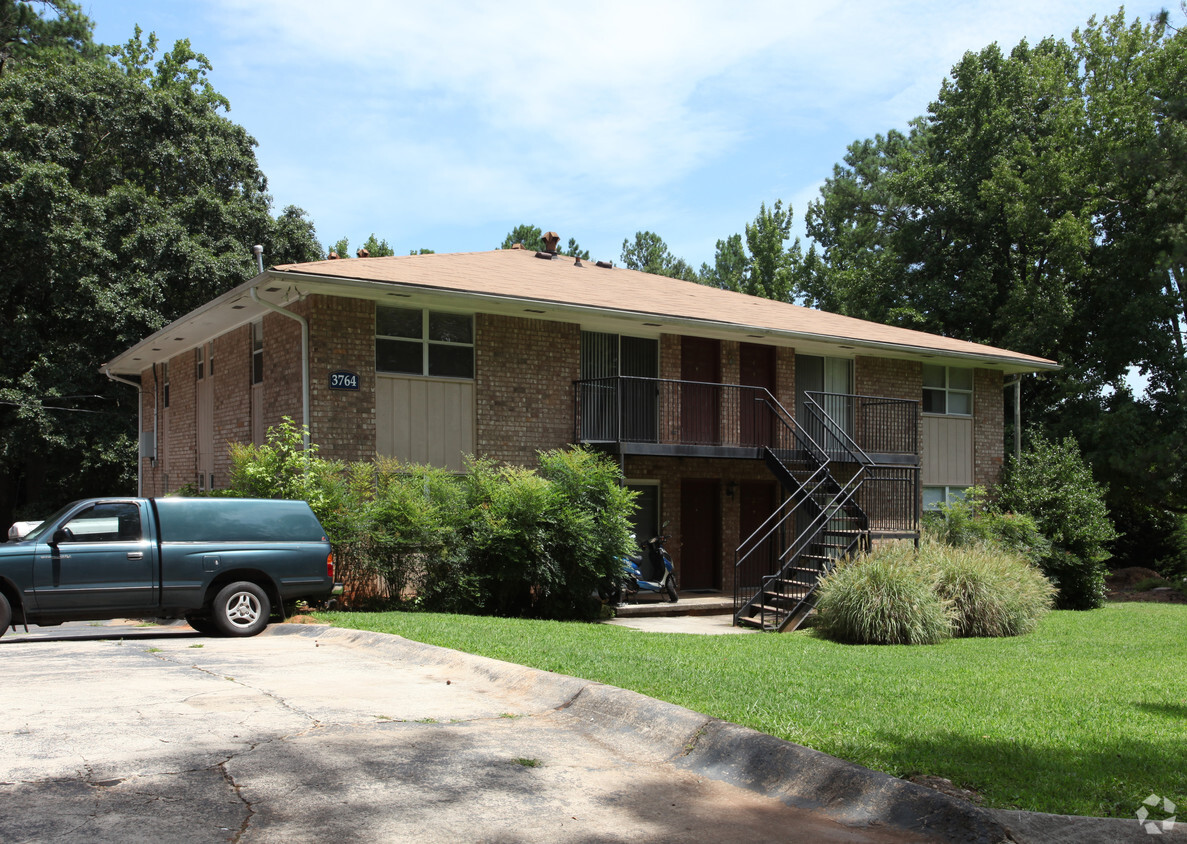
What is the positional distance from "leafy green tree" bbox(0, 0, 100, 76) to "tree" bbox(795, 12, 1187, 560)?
29.3 m

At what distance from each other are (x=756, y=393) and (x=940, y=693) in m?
13.4

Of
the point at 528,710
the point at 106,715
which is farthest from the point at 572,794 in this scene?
the point at 106,715

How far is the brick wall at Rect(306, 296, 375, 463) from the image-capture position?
16.0 m

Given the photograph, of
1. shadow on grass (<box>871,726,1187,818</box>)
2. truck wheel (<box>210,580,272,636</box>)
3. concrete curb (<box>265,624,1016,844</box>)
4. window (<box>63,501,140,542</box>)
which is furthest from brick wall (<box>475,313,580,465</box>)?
shadow on grass (<box>871,726,1187,818</box>)

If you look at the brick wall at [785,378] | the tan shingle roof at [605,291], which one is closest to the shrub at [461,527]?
the tan shingle roof at [605,291]

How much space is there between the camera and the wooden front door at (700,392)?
66.4ft

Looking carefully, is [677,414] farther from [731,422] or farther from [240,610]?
[240,610]

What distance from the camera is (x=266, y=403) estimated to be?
1755cm

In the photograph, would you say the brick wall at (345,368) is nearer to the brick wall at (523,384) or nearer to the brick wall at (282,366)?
the brick wall at (282,366)

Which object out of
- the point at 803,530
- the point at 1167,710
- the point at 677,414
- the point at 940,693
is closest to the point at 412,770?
the point at 940,693

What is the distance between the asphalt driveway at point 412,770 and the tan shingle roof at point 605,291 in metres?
8.82

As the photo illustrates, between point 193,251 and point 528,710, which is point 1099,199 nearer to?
point 193,251

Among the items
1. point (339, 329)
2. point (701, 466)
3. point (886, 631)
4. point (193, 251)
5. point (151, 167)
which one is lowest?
point (886, 631)

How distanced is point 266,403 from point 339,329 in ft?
7.62
